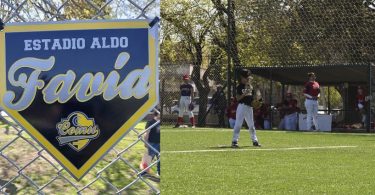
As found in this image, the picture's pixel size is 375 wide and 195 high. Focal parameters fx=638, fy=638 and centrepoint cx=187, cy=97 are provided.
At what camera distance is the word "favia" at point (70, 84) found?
249cm

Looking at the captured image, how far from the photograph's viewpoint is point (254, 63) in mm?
28344

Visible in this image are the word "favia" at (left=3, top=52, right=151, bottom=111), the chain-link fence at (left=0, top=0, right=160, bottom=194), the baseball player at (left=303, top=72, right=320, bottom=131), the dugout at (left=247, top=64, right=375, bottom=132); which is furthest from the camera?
the dugout at (left=247, top=64, right=375, bottom=132)

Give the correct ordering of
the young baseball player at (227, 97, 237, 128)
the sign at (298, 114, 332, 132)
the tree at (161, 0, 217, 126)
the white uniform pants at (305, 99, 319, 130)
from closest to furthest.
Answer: the white uniform pants at (305, 99, 319, 130), the sign at (298, 114, 332, 132), the young baseball player at (227, 97, 237, 128), the tree at (161, 0, 217, 126)

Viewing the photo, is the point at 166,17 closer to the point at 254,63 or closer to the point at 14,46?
the point at 254,63

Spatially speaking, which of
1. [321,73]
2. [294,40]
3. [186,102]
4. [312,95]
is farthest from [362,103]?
[186,102]

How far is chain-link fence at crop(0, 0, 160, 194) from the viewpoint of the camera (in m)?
2.61

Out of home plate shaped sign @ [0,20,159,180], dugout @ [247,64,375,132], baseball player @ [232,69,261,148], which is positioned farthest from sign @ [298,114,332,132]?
home plate shaped sign @ [0,20,159,180]

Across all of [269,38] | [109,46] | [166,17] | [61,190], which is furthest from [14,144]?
[166,17]

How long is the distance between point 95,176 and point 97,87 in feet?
1.48

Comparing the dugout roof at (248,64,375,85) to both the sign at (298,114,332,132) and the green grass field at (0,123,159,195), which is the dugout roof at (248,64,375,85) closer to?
the sign at (298,114,332,132)

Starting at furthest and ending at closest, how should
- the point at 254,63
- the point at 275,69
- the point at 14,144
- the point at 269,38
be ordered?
the point at 254,63, the point at 269,38, the point at 275,69, the point at 14,144

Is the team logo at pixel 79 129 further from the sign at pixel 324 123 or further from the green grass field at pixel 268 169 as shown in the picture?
the sign at pixel 324 123

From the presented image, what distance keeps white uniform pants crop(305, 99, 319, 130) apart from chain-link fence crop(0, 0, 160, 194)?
1726 cm

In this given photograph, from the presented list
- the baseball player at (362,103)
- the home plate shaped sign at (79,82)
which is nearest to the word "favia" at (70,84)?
the home plate shaped sign at (79,82)
